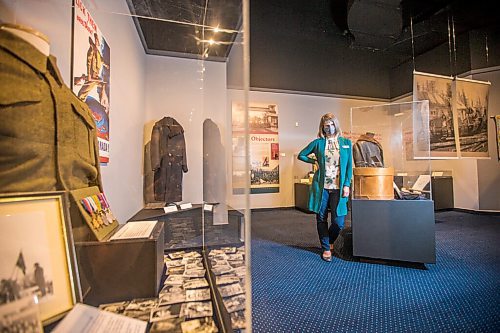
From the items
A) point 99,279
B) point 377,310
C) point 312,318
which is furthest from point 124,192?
point 377,310

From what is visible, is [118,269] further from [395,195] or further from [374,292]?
[395,195]

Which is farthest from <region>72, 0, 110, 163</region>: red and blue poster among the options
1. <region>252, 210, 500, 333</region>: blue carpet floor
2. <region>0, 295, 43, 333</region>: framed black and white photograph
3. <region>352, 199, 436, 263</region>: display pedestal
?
<region>352, 199, 436, 263</region>: display pedestal

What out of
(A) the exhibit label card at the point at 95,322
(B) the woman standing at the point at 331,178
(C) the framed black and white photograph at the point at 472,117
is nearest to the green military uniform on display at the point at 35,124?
(A) the exhibit label card at the point at 95,322

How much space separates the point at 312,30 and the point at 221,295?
3.98 metres

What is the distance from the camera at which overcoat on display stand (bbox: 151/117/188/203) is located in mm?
1771

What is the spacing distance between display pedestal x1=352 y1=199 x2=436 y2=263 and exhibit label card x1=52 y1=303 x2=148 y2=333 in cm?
213

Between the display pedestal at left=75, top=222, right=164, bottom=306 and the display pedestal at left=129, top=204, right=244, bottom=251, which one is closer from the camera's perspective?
the display pedestal at left=75, top=222, right=164, bottom=306

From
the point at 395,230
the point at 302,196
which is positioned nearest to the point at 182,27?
the point at 395,230

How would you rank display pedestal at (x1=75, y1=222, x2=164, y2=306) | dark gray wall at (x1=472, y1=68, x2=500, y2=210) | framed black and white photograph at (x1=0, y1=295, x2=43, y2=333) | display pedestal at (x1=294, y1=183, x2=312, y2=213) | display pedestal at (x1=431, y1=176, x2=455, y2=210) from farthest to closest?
display pedestal at (x1=294, y1=183, x2=312, y2=213) → display pedestal at (x1=431, y1=176, x2=455, y2=210) → dark gray wall at (x1=472, y1=68, x2=500, y2=210) → display pedestal at (x1=75, y1=222, x2=164, y2=306) → framed black and white photograph at (x1=0, y1=295, x2=43, y2=333)

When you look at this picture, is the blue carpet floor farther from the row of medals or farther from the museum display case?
the row of medals

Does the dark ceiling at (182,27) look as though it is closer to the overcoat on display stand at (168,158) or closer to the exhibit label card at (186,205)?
the overcoat on display stand at (168,158)

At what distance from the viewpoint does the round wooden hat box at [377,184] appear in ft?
7.72

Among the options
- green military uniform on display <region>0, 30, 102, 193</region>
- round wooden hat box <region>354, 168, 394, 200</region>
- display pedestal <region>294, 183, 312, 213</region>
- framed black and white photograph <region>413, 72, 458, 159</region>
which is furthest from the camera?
display pedestal <region>294, 183, 312, 213</region>

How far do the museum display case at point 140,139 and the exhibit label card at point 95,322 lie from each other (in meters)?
0.05
